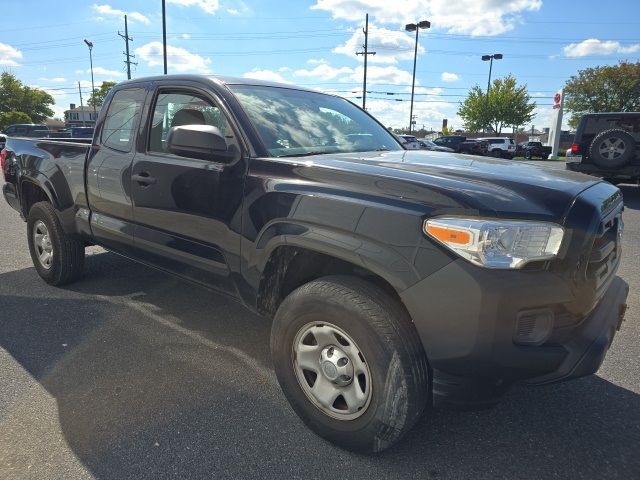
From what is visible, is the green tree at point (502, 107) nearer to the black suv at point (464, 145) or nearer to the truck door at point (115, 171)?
the black suv at point (464, 145)

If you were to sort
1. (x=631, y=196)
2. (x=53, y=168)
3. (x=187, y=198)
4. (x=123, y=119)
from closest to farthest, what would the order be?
(x=187, y=198) → (x=123, y=119) → (x=53, y=168) → (x=631, y=196)

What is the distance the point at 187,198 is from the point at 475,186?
177 centimetres

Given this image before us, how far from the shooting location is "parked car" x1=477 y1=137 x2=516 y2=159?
1312 inches

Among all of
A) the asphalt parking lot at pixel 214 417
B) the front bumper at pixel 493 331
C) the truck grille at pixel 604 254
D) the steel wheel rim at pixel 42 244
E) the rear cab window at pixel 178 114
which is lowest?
the asphalt parking lot at pixel 214 417

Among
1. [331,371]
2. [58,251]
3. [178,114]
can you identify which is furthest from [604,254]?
[58,251]

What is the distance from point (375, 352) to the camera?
2.08m

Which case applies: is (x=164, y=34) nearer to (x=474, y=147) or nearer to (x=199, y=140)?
(x=474, y=147)

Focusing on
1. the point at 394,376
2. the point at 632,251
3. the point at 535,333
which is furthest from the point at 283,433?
the point at 632,251

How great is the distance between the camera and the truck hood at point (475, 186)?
75.5 inches

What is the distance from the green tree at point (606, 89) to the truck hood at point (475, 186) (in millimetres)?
53121

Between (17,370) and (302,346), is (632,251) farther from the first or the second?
(17,370)

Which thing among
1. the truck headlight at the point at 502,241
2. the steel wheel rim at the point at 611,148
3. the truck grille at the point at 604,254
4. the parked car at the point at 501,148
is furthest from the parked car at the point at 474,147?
the truck headlight at the point at 502,241

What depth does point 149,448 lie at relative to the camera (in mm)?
2363

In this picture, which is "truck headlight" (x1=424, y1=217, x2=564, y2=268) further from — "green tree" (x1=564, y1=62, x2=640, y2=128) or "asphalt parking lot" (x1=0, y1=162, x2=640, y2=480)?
"green tree" (x1=564, y1=62, x2=640, y2=128)
